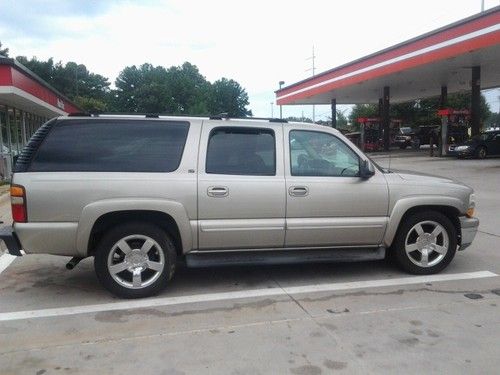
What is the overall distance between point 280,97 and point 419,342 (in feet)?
129

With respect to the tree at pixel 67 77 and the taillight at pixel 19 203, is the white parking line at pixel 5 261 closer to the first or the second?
Result: the taillight at pixel 19 203

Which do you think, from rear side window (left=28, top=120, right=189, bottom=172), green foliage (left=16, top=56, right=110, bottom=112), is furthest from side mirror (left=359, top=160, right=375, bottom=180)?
green foliage (left=16, top=56, right=110, bottom=112)

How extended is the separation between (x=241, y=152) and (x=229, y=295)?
146 cm

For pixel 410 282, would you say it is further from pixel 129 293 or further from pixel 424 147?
pixel 424 147

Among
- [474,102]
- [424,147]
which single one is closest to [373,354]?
[474,102]

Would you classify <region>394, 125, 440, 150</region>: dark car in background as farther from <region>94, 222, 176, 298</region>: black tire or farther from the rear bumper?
the rear bumper

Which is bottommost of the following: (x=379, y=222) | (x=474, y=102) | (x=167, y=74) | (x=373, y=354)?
(x=373, y=354)

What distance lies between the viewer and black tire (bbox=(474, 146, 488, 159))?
24109mm

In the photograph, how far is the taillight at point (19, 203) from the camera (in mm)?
4590

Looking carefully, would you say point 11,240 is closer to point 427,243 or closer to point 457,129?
point 427,243

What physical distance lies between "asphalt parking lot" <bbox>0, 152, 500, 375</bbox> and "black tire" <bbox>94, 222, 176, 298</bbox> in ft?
0.43

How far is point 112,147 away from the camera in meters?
4.88

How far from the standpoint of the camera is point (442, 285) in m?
5.32

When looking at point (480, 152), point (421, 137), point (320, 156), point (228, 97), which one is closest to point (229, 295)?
point (320, 156)
